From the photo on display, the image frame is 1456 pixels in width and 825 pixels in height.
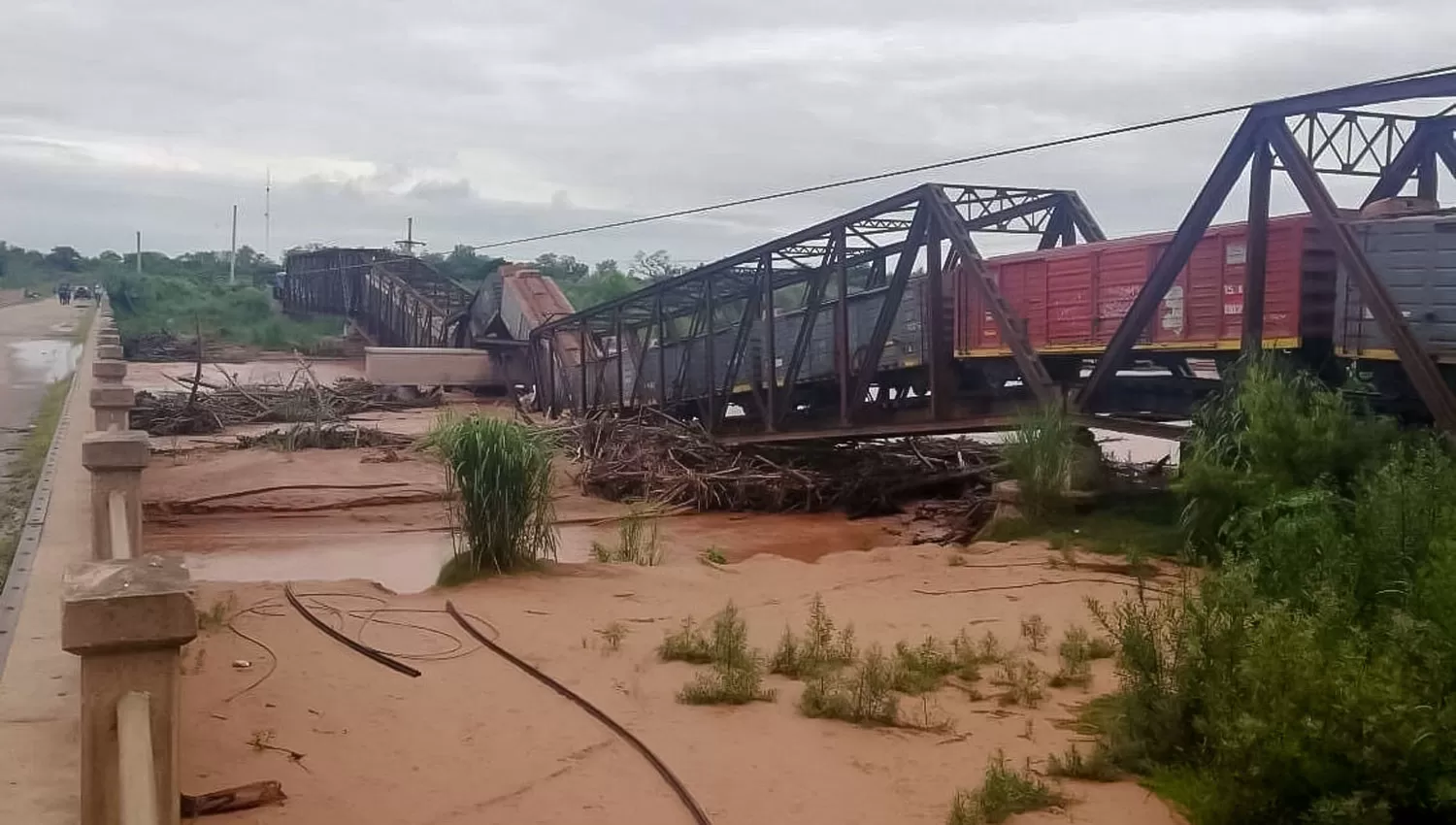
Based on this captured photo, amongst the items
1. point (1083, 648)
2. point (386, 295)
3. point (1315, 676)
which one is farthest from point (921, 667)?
point (386, 295)

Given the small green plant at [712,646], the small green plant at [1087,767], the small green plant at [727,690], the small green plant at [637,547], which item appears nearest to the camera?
the small green plant at [1087,767]

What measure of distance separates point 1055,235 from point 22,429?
630 inches

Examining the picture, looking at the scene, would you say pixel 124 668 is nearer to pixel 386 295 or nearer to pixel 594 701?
pixel 594 701

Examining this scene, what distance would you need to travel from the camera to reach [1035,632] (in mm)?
8664

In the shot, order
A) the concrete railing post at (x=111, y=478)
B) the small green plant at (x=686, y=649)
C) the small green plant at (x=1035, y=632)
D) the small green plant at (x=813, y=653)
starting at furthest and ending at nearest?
the small green plant at (x=1035, y=632)
the small green plant at (x=686, y=649)
the small green plant at (x=813, y=653)
the concrete railing post at (x=111, y=478)

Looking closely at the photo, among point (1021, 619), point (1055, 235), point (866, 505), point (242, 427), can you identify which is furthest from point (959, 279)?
point (242, 427)

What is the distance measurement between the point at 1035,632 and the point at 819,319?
12.0 meters

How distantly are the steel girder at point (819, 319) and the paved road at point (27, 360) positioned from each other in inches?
414

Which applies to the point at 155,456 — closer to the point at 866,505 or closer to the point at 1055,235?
the point at 866,505

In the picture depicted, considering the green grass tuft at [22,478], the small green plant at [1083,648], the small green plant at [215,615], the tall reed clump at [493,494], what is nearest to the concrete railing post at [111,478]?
the small green plant at [215,615]

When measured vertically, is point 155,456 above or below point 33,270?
below

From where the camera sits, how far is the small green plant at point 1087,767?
593 centimetres

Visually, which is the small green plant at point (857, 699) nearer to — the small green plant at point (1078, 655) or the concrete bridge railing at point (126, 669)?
the small green plant at point (1078, 655)

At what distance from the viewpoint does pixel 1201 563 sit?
36.5 feet
